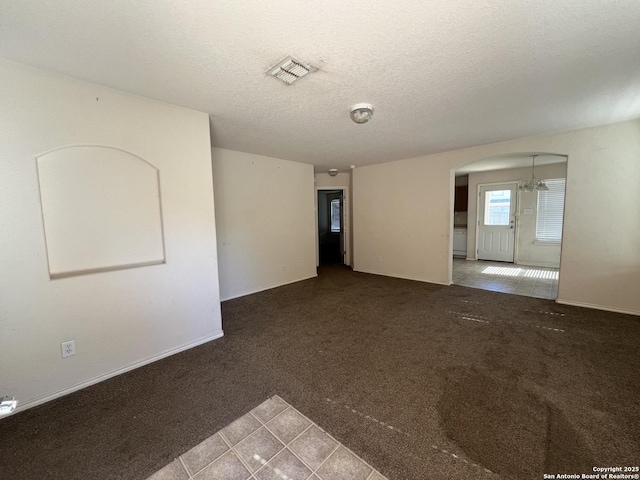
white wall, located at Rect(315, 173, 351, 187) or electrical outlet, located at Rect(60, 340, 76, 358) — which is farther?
white wall, located at Rect(315, 173, 351, 187)

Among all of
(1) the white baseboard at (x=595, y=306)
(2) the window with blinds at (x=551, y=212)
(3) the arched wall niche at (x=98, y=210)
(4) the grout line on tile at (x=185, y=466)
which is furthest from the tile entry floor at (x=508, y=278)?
(3) the arched wall niche at (x=98, y=210)

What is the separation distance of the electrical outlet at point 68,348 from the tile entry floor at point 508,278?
550 centimetres

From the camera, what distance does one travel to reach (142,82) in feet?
6.77

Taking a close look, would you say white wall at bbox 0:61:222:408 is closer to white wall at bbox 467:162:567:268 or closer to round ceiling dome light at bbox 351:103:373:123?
round ceiling dome light at bbox 351:103:373:123

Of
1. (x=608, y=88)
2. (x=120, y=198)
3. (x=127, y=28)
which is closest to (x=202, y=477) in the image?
(x=120, y=198)

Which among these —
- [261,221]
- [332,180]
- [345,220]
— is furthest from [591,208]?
[261,221]

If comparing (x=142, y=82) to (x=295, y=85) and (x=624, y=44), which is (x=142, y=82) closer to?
(x=295, y=85)

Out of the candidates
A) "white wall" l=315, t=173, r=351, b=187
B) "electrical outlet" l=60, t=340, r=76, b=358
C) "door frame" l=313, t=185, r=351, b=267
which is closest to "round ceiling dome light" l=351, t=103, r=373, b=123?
"electrical outlet" l=60, t=340, r=76, b=358

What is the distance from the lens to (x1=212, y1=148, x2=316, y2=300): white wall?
422 cm

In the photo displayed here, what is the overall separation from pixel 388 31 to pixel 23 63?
100 inches

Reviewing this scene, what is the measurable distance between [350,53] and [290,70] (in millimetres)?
464

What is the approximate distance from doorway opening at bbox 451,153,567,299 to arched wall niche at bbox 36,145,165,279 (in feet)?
17.1

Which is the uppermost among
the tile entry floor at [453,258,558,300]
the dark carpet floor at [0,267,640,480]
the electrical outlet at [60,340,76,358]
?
the electrical outlet at [60,340,76,358]

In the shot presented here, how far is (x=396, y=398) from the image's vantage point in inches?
75.1
